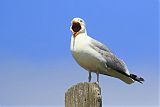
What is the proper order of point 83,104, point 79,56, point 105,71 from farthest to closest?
point 105,71 < point 79,56 < point 83,104

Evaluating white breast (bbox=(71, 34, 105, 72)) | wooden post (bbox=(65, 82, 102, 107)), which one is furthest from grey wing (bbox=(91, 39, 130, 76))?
wooden post (bbox=(65, 82, 102, 107))

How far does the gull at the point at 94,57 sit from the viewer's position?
6637 millimetres

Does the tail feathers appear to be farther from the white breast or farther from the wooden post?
the wooden post

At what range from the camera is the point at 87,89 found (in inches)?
142

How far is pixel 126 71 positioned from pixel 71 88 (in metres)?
3.88

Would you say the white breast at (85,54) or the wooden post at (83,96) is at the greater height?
the white breast at (85,54)

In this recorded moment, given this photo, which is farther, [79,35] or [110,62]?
[110,62]

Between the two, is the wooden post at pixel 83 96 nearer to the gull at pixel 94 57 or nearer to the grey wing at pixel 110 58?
the gull at pixel 94 57

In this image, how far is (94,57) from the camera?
6902 millimetres

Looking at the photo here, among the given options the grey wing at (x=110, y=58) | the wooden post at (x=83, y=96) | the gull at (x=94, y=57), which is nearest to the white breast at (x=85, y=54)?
the gull at (x=94, y=57)

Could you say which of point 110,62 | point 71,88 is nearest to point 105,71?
point 110,62

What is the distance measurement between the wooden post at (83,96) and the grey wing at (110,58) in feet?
11.3

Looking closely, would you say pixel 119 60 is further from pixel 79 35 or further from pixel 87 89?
pixel 87 89

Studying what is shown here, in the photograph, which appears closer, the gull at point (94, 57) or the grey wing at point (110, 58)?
the gull at point (94, 57)
